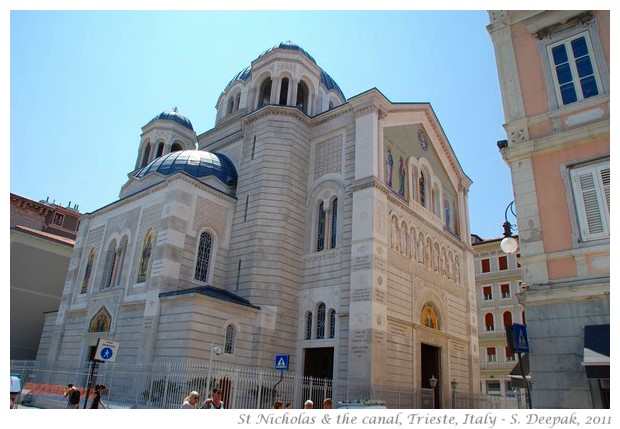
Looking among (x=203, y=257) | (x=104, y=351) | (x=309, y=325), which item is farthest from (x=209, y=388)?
(x=104, y=351)

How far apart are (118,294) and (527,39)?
2129 centimetres

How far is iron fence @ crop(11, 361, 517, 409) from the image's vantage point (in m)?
18.7

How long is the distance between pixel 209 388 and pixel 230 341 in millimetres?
3177

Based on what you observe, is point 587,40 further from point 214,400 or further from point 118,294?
point 118,294

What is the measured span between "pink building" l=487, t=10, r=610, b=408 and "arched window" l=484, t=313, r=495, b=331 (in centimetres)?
3642

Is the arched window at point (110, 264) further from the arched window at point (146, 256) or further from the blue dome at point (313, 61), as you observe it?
the blue dome at point (313, 61)

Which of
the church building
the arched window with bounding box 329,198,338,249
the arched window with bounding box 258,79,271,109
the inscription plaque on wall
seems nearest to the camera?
the inscription plaque on wall

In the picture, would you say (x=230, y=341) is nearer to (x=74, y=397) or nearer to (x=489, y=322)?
(x=74, y=397)

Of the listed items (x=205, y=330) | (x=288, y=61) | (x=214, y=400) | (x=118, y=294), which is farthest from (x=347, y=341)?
(x=288, y=61)

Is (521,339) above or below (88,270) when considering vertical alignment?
below

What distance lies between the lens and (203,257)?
81.1 feet

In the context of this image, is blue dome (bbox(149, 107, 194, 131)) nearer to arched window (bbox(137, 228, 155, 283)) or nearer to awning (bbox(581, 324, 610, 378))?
arched window (bbox(137, 228, 155, 283))

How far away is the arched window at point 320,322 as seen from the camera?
23016mm

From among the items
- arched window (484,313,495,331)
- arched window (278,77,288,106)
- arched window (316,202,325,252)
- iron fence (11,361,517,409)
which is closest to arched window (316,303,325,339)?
iron fence (11,361,517,409)
